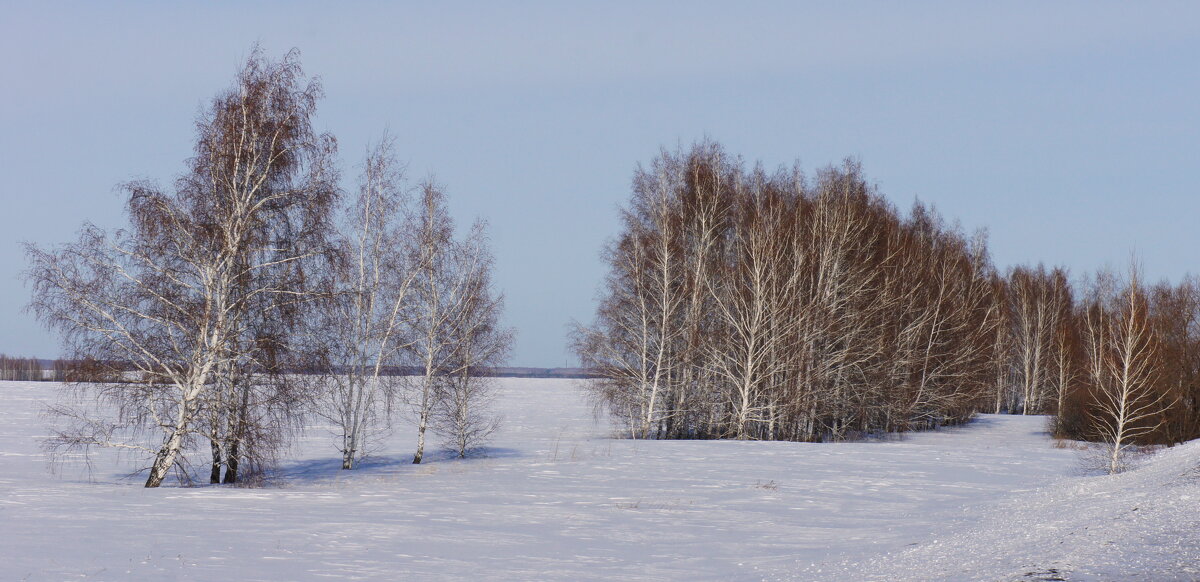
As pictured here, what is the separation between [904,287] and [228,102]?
101 feet

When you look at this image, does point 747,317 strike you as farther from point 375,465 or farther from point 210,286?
Result: point 210,286

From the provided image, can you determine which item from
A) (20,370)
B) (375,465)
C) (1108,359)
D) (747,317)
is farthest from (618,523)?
(20,370)

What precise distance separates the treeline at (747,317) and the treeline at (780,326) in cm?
9

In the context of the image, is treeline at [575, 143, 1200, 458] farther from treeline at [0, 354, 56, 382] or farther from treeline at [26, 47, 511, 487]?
treeline at [0, 354, 56, 382]

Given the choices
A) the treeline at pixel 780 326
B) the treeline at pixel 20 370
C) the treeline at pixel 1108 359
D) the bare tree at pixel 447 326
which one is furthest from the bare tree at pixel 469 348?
the treeline at pixel 20 370

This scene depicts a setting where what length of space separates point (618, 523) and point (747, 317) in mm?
21912

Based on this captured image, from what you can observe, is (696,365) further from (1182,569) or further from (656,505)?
(1182,569)

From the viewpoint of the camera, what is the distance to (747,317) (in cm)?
3566

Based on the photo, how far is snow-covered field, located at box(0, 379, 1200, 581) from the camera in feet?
31.8

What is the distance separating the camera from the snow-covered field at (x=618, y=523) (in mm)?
9703

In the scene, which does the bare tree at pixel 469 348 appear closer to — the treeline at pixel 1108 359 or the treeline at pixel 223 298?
the treeline at pixel 223 298

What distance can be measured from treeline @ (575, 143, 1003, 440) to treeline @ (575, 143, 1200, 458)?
0.09 meters

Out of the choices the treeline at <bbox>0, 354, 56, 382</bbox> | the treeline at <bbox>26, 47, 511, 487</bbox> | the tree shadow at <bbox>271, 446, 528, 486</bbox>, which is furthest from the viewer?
the treeline at <bbox>0, 354, 56, 382</bbox>

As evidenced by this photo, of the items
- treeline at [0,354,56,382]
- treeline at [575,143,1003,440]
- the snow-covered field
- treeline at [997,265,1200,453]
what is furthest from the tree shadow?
treeline at [0,354,56,382]
